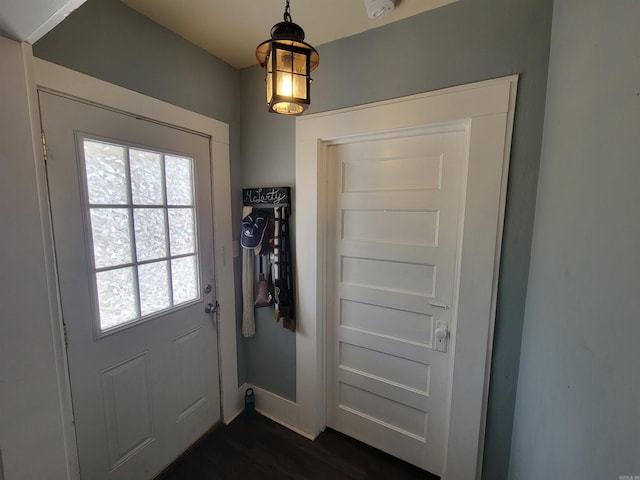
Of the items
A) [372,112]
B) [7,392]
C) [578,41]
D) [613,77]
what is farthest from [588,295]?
[7,392]

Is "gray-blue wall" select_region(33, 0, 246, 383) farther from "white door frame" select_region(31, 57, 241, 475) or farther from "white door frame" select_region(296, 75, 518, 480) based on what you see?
"white door frame" select_region(296, 75, 518, 480)

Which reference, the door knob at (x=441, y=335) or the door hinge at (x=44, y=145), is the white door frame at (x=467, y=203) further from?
the door hinge at (x=44, y=145)

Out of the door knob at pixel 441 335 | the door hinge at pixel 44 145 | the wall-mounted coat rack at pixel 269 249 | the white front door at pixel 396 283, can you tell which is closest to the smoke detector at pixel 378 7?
the white front door at pixel 396 283

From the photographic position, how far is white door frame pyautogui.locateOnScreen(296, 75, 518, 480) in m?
1.11

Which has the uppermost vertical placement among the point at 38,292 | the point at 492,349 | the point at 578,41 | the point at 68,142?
the point at 578,41

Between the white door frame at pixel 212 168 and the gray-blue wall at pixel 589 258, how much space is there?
144cm

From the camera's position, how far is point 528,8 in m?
1.02

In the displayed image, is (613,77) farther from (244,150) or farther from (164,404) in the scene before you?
(164,404)

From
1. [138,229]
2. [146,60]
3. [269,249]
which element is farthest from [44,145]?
[269,249]

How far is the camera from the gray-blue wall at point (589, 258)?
1.44 ft

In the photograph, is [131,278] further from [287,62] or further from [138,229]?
[287,62]

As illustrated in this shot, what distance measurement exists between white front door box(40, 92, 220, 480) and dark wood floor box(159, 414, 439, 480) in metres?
0.14

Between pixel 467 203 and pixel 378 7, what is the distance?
37.6 inches

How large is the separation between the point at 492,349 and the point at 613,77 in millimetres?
1121
